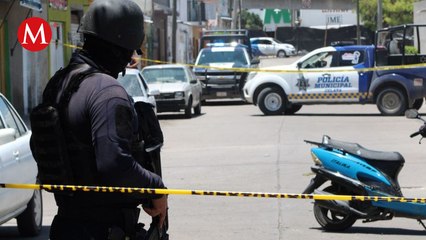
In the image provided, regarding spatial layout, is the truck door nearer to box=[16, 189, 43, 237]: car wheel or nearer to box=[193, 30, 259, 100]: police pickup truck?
box=[193, 30, 259, 100]: police pickup truck

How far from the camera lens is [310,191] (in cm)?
884

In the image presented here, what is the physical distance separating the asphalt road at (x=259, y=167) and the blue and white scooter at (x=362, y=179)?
0.93 feet

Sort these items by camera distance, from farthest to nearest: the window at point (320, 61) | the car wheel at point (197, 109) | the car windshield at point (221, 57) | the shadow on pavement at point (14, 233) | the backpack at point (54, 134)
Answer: the car windshield at point (221, 57) → the car wheel at point (197, 109) → the window at point (320, 61) → the shadow on pavement at point (14, 233) → the backpack at point (54, 134)

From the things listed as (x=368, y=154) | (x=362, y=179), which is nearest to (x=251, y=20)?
(x=368, y=154)

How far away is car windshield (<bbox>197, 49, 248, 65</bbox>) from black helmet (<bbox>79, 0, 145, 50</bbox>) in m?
26.3

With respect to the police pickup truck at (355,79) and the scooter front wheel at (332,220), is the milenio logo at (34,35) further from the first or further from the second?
the scooter front wheel at (332,220)

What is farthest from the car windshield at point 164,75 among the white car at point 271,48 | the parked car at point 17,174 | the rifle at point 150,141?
the white car at point 271,48

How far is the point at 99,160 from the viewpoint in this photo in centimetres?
373

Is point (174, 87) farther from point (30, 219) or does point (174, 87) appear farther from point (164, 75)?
point (30, 219)

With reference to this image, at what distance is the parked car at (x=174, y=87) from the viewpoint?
24.2m

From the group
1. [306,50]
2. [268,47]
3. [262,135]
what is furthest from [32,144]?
[306,50]

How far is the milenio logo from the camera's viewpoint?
1877cm

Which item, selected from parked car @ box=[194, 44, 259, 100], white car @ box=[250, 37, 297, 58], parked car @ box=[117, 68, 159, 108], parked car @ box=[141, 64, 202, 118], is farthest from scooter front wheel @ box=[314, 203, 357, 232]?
white car @ box=[250, 37, 297, 58]

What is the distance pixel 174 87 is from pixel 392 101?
589cm
